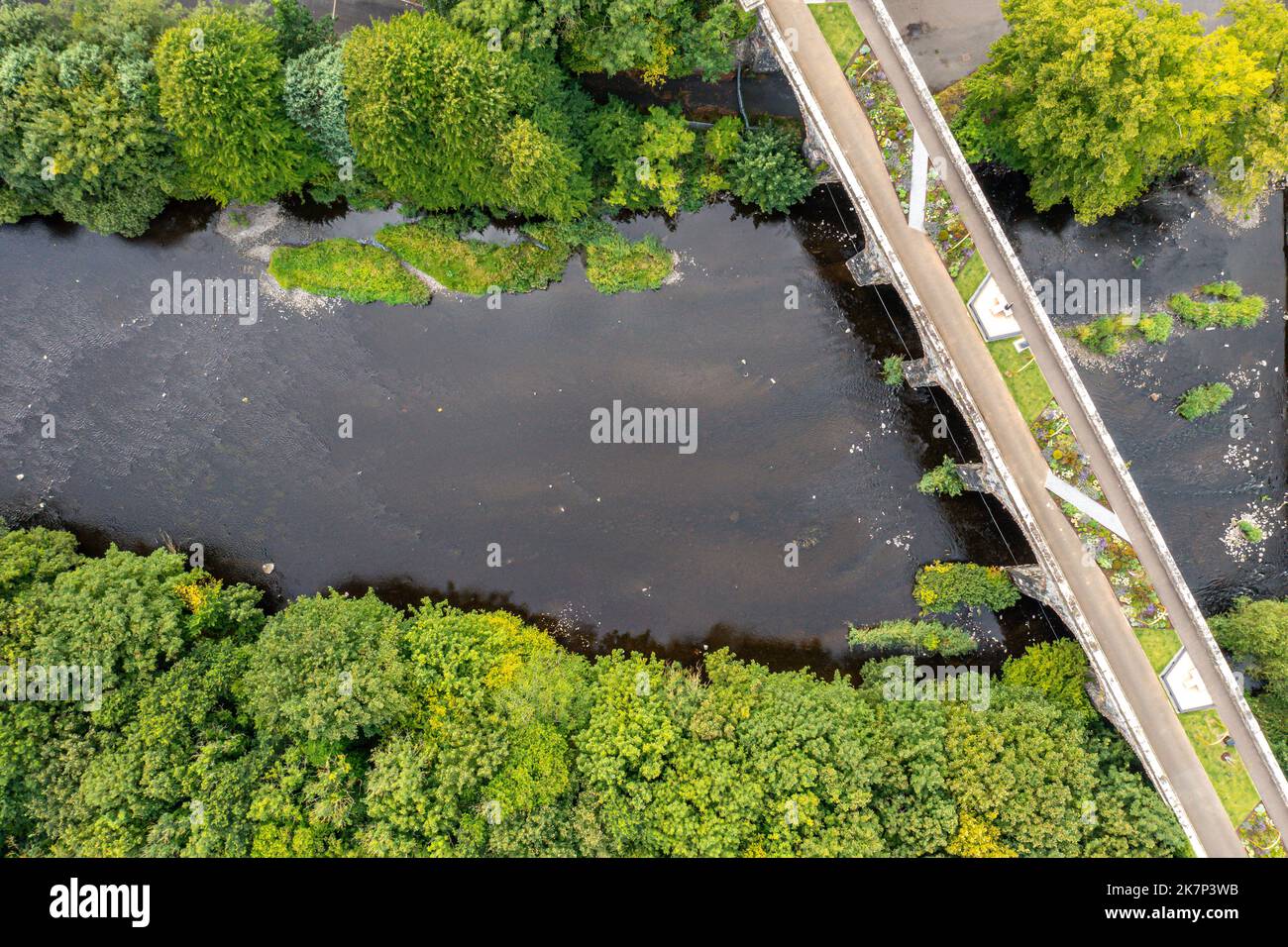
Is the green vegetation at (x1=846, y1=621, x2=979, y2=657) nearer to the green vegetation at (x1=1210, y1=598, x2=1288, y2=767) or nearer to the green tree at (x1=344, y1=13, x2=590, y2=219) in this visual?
the green vegetation at (x1=1210, y1=598, x2=1288, y2=767)

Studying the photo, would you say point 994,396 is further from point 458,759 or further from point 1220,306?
point 458,759

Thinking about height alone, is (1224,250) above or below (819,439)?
above

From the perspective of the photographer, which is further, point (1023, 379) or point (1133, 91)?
point (1023, 379)

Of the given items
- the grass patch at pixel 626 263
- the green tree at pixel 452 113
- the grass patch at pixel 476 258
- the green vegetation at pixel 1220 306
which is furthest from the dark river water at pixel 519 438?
the green vegetation at pixel 1220 306

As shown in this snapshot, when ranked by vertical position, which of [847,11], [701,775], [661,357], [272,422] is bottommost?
[701,775]

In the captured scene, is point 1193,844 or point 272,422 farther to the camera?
point 272,422

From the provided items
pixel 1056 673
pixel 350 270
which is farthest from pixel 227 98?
pixel 1056 673

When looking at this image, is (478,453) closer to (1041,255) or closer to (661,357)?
(661,357)

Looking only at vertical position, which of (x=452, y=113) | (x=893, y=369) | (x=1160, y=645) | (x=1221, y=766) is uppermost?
(x=452, y=113)
